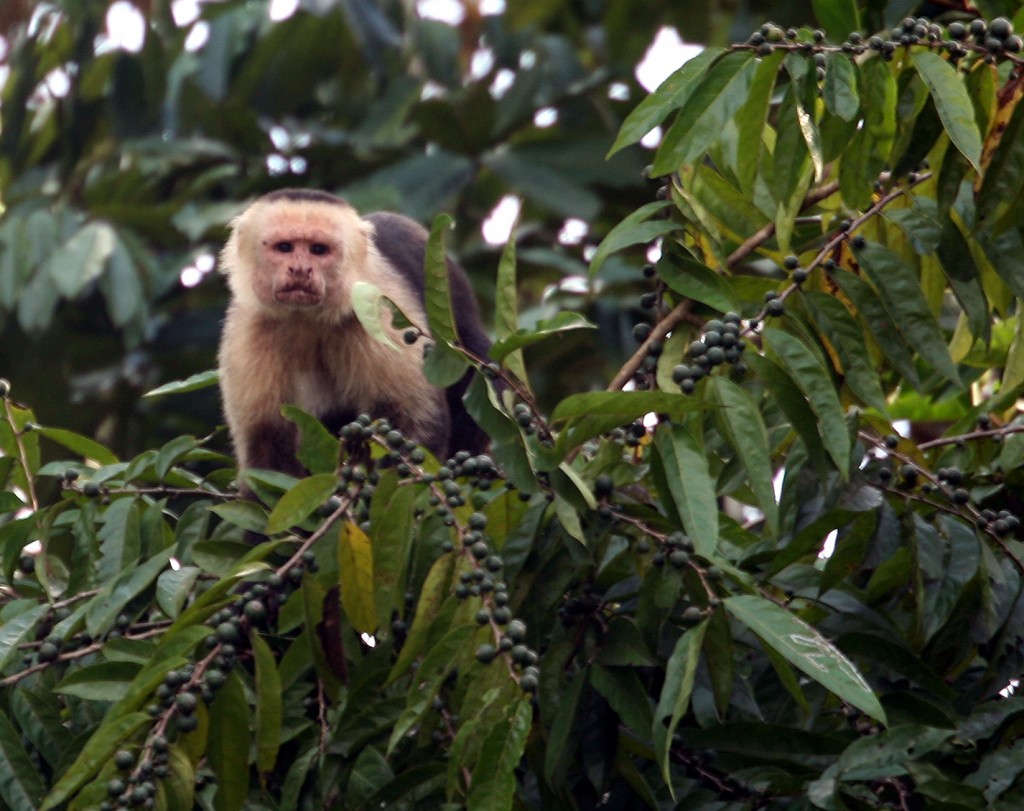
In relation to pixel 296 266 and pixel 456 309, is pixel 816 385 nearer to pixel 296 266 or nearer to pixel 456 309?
pixel 296 266

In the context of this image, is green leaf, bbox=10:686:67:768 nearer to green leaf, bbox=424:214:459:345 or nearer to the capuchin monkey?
green leaf, bbox=424:214:459:345

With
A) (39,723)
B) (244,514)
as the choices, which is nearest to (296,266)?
(244,514)

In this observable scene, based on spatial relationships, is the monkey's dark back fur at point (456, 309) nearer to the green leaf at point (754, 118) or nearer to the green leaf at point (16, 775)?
the green leaf at point (754, 118)

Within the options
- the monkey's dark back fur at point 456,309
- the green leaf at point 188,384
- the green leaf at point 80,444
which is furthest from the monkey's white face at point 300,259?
the green leaf at point 80,444

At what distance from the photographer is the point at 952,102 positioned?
5.43 ft

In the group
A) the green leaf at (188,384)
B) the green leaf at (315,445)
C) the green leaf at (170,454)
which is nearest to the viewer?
the green leaf at (315,445)

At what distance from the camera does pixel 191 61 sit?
18.1 feet

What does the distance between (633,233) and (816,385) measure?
0.29 m

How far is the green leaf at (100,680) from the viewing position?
1830 mm

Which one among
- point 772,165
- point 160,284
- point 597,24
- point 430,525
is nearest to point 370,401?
point 430,525

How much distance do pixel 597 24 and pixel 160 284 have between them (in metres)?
1.96

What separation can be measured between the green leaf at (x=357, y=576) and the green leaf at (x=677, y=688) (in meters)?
0.39

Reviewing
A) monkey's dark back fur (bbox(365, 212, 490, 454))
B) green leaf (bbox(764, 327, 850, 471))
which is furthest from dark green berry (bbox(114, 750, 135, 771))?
monkey's dark back fur (bbox(365, 212, 490, 454))

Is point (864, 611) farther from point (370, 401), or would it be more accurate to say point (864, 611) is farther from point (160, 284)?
point (160, 284)
